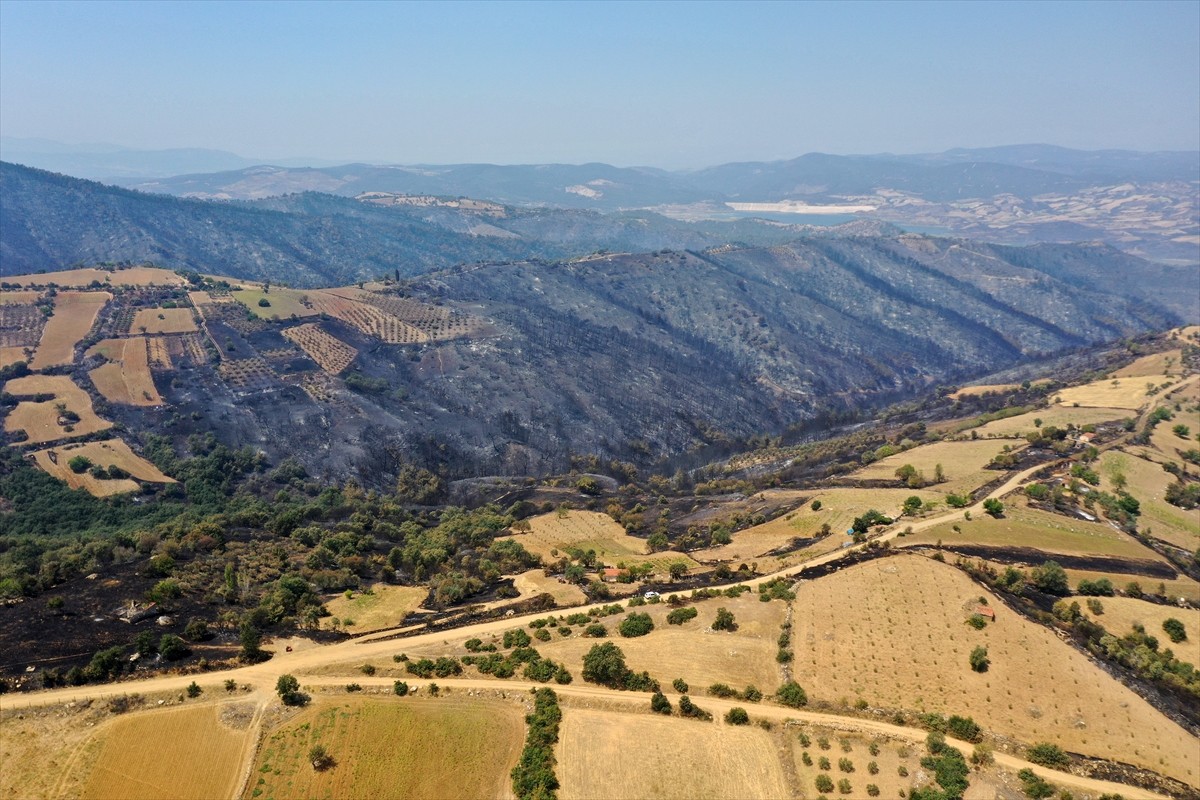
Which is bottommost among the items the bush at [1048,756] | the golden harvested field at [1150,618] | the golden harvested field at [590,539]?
the golden harvested field at [590,539]

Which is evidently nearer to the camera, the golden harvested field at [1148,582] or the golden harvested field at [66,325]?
the golden harvested field at [1148,582]

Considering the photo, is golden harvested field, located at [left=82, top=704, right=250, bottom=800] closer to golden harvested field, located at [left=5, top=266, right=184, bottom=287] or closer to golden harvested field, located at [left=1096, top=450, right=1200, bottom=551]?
golden harvested field, located at [left=1096, top=450, right=1200, bottom=551]

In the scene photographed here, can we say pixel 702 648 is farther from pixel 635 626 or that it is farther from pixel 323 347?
pixel 323 347

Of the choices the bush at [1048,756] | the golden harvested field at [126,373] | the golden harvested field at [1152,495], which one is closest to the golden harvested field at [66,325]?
the golden harvested field at [126,373]

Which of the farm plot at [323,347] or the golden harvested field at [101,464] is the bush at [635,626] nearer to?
the golden harvested field at [101,464]

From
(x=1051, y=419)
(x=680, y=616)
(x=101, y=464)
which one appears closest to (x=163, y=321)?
(x=101, y=464)
